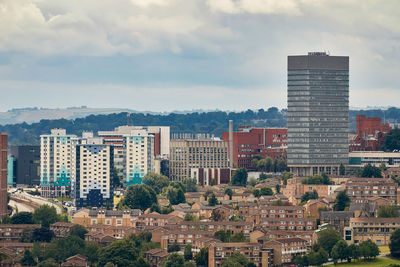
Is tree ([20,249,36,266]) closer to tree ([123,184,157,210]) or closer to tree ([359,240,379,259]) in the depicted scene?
tree ([359,240,379,259])

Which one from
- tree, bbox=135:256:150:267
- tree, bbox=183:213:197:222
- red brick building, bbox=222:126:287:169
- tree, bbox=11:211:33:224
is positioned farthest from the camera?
red brick building, bbox=222:126:287:169

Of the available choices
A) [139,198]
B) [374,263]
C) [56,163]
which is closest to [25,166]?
[56,163]

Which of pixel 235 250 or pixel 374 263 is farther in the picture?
pixel 235 250

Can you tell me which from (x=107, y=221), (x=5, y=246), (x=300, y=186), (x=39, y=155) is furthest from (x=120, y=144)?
(x=5, y=246)

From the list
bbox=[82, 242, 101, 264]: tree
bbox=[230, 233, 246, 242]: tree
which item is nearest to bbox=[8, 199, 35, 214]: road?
bbox=[82, 242, 101, 264]: tree

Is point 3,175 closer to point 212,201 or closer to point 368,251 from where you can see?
point 212,201

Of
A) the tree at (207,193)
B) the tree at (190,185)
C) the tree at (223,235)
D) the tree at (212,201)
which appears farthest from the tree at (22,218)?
the tree at (190,185)

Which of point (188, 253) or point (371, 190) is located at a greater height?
point (371, 190)
